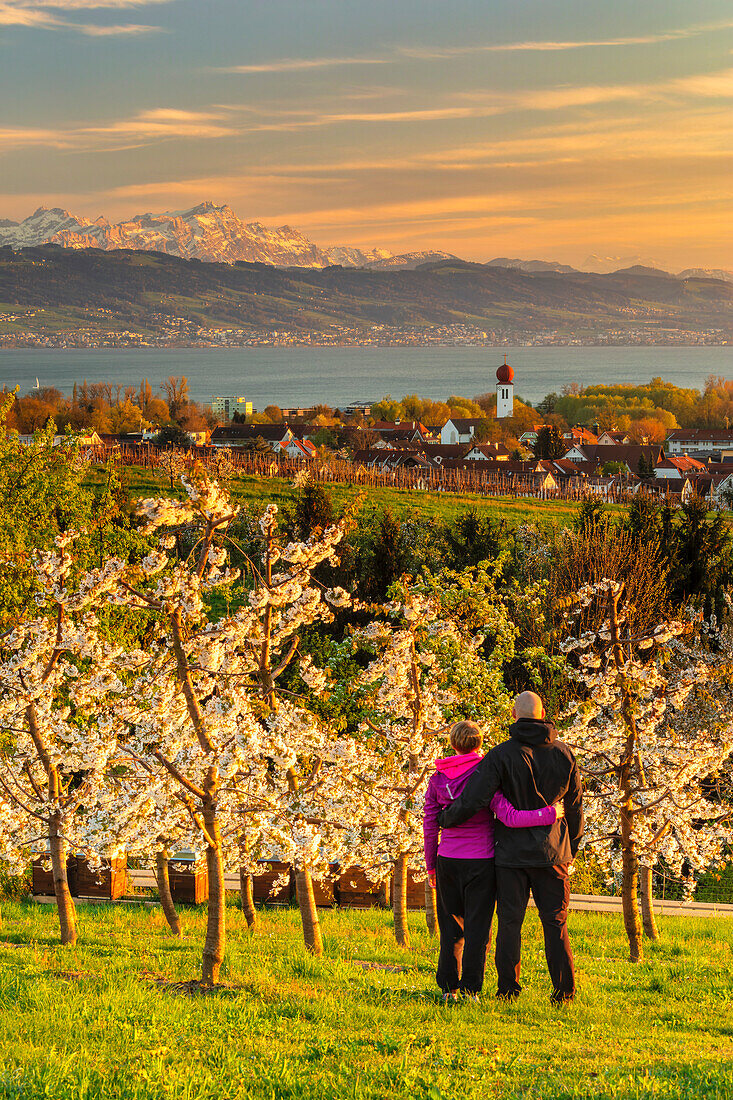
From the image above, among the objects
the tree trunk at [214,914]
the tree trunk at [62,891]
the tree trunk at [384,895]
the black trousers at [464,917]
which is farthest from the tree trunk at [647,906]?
the tree trunk at [62,891]

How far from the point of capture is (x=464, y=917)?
27.3ft

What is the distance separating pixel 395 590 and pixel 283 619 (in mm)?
7612

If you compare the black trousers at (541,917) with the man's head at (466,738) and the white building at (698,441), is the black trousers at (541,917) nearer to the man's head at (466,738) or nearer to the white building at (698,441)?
the man's head at (466,738)

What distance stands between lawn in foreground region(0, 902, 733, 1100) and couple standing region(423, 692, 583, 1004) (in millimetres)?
402

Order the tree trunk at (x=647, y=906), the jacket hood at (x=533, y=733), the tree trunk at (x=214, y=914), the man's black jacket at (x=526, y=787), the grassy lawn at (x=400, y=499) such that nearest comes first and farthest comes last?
1. the man's black jacket at (x=526, y=787)
2. the jacket hood at (x=533, y=733)
3. the tree trunk at (x=214, y=914)
4. the tree trunk at (x=647, y=906)
5. the grassy lawn at (x=400, y=499)

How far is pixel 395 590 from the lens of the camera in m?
19.2

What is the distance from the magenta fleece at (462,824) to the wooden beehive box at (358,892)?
1056 centimetres

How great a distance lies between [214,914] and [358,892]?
9.33 meters

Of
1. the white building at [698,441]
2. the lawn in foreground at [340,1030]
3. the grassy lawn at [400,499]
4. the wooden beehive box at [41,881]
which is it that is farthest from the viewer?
the white building at [698,441]

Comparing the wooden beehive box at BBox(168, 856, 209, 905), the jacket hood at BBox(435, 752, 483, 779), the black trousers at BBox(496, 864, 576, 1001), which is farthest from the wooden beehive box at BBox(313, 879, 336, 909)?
the jacket hood at BBox(435, 752, 483, 779)

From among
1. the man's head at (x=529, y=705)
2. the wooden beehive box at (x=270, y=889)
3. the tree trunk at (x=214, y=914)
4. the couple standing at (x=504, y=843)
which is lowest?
the wooden beehive box at (x=270, y=889)

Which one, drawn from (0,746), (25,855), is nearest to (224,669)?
(25,855)

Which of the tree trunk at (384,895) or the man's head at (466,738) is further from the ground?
the man's head at (466,738)

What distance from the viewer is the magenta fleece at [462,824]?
8047 mm
